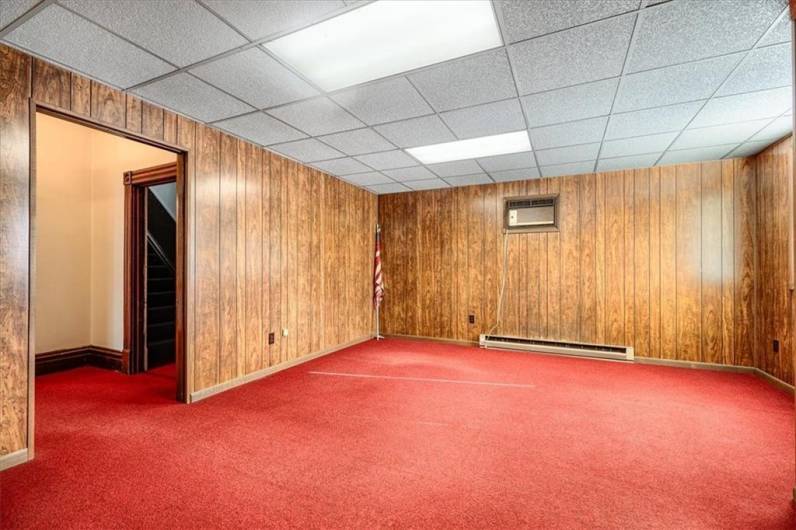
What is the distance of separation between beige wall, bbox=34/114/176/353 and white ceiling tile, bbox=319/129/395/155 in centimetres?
201

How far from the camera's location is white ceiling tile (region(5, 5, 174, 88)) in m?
1.98

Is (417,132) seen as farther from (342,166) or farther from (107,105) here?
(107,105)

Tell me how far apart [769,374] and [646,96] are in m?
3.43

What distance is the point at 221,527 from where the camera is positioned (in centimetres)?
167

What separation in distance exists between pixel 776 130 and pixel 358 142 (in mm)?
4019

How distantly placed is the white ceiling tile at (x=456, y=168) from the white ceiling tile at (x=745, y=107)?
221 cm

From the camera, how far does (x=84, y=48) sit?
221 cm

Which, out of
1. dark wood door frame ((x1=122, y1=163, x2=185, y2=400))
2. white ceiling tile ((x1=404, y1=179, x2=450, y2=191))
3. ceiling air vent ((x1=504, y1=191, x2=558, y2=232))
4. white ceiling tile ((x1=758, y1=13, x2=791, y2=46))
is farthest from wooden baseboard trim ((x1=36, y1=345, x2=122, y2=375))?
white ceiling tile ((x1=758, y1=13, x2=791, y2=46))

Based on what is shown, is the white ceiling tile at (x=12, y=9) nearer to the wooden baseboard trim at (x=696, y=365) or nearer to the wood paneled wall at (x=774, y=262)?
the wood paneled wall at (x=774, y=262)

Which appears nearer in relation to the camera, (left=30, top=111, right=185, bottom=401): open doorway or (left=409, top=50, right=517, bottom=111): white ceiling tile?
(left=409, top=50, right=517, bottom=111): white ceiling tile

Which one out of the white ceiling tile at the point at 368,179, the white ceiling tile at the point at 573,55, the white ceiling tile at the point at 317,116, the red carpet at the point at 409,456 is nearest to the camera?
the red carpet at the point at 409,456

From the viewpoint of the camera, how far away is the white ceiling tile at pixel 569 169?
4.63 meters

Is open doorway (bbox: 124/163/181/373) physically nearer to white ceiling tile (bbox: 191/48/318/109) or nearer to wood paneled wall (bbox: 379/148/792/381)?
white ceiling tile (bbox: 191/48/318/109)

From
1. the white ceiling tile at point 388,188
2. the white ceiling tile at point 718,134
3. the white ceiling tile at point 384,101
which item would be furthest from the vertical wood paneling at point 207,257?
the white ceiling tile at point 718,134
